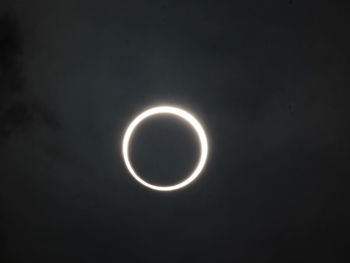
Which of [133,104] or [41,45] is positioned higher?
[41,45]

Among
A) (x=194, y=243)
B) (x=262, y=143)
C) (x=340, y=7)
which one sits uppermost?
(x=340, y=7)

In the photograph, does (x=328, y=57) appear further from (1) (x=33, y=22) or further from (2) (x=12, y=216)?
(2) (x=12, y=216)

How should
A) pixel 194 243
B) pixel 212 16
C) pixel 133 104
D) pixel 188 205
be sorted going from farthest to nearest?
pixel 194 243 → pixel 188 205 → pixel 133 104 → pixel 212 16

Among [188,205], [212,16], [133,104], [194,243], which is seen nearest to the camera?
[212,16]

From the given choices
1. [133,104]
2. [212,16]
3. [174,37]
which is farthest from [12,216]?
[212,16]

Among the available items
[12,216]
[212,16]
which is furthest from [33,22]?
[12,216]

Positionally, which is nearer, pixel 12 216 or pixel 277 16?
pixel 277 16
